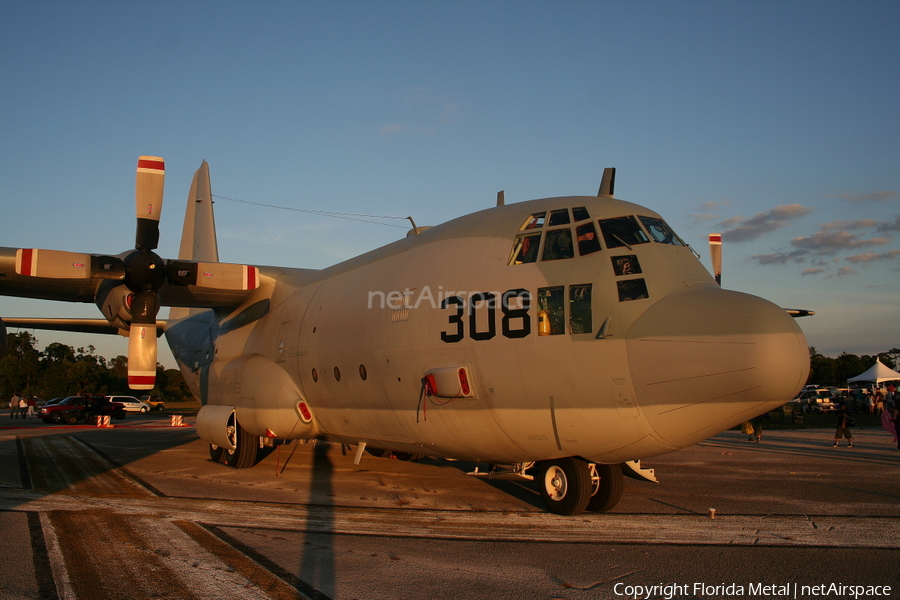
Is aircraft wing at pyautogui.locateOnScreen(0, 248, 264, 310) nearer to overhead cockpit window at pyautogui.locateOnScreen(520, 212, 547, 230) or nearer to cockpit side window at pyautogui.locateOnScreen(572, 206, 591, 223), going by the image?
overhead cockpit window at pyautogui.locateOnScreen(520, 212, 547, 230)

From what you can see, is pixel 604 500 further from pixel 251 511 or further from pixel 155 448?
pixel 155 448

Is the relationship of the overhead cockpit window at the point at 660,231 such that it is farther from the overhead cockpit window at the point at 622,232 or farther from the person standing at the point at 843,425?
the person standing at the point at 843,425

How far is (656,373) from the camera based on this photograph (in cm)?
668

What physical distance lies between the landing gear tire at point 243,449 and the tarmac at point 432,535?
0.53 m

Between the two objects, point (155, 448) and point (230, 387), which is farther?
point (155, 448)

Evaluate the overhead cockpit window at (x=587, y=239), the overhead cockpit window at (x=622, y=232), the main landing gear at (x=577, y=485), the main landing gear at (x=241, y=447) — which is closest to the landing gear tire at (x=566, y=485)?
the main landing gear at (x=577, y=485)

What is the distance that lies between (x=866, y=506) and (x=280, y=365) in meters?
9.52

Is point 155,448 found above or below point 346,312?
below

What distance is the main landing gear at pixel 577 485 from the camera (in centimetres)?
810

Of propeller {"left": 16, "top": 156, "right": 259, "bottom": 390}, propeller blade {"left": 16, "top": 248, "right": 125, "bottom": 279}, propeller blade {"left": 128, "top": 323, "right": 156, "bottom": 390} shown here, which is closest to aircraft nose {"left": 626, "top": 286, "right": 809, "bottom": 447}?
propeller {"left": 16, "top": 156, "right": 259, "bottom": 390}

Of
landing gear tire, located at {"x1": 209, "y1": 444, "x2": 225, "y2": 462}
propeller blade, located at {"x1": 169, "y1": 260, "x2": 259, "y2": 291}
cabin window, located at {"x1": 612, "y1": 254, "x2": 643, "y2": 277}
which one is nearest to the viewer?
cabin window, located at {"x1": 612, "y1": 254, "x2": 643, "y2": 277}

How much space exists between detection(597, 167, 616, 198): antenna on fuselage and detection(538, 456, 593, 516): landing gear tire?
3.55 m

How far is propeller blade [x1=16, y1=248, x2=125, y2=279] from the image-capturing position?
1064cm

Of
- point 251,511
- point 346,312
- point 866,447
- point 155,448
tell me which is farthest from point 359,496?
point 866,447
